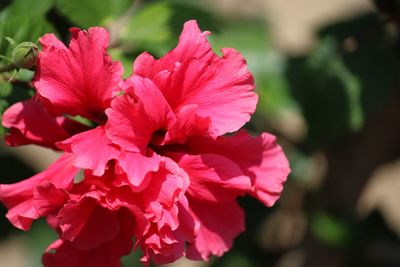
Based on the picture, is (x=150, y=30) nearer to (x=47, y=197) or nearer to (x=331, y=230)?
(x=47, y=197)

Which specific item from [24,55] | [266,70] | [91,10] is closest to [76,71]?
[24,55]

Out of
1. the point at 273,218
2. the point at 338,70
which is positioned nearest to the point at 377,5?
the point at 338,70

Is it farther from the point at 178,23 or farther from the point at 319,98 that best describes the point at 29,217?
the point at 319,98

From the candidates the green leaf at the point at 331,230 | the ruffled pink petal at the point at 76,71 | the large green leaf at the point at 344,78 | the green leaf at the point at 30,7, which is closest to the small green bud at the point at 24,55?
the ruffled pink petal at the point at 76,71

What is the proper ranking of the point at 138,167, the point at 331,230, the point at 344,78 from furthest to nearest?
the point at 331,230 → the point at 344,78 → the point at 138,167

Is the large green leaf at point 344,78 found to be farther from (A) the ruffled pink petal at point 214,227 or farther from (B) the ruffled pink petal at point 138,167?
(B) the ruffled pink petal at point 138,167

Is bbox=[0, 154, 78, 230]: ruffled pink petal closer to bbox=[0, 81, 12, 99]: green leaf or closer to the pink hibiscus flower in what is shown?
the pink hibiscus flower

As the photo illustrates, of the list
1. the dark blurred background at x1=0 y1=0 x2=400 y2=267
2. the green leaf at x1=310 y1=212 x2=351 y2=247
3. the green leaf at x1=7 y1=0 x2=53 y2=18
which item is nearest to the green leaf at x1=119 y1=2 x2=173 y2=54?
the dark blurred background at x1=0 y1=0 x2=400 y2=267
